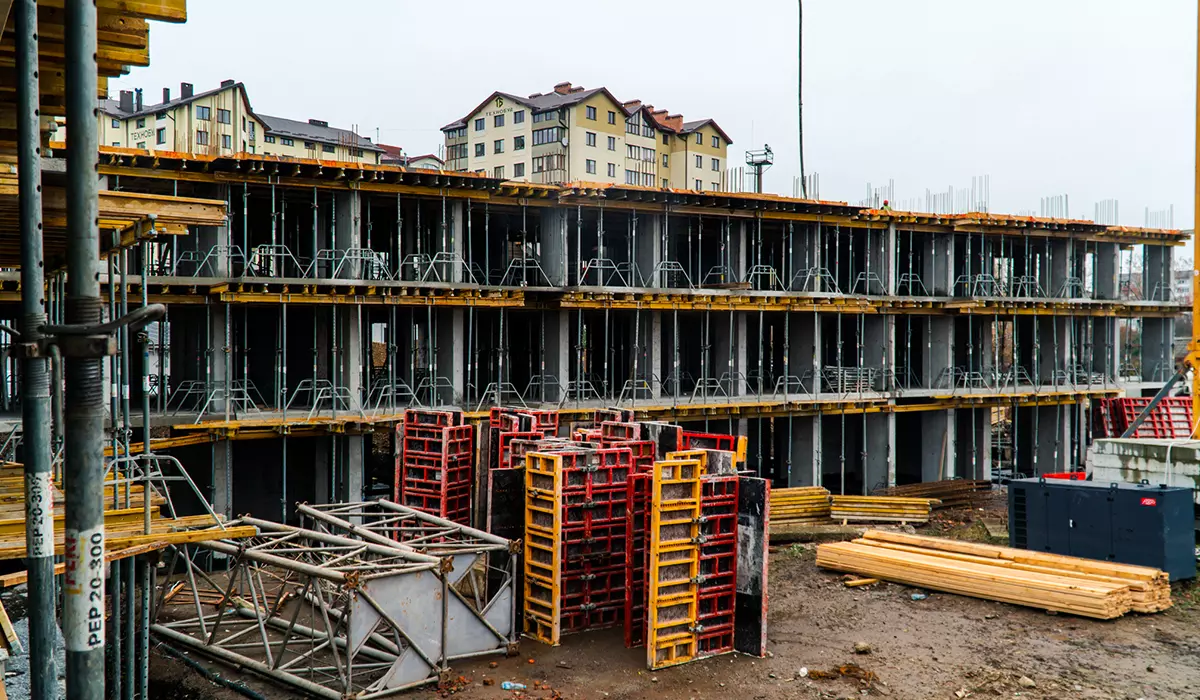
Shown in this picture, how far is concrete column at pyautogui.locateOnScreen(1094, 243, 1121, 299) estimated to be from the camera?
3934 cm

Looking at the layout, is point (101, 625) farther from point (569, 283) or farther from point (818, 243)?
point (818, 243)

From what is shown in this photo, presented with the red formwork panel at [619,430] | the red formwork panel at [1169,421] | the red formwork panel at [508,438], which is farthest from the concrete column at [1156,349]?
the red formwork panel at [508,438]

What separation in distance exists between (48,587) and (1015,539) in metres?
19.3

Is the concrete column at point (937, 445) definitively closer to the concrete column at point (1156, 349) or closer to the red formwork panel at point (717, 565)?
the concrete column at point (1156, 349)

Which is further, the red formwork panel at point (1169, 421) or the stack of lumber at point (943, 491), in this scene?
the red formwork panel at point (1169, 421)

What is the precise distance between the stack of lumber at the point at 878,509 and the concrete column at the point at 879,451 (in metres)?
5.66

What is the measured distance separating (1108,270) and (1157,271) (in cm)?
294

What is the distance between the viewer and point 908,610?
56.2 ft

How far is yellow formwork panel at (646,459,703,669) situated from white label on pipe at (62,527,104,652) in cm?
904

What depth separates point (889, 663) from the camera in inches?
554

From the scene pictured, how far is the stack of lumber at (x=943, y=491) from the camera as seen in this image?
2998 centimetres

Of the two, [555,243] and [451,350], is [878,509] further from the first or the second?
[451,350]

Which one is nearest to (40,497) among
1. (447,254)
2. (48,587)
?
(48,587)

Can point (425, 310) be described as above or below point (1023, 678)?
above
